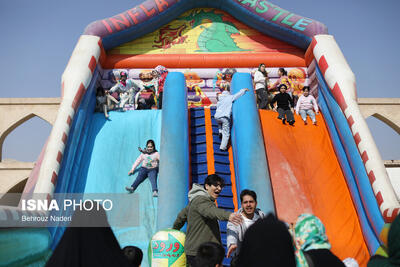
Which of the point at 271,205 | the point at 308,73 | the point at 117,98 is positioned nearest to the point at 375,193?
the point at 271,205

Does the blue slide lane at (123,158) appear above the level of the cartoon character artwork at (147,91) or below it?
A: below

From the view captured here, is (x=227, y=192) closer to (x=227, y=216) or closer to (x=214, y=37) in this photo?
(x=227, y=216)

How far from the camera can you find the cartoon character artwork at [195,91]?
7.05 m

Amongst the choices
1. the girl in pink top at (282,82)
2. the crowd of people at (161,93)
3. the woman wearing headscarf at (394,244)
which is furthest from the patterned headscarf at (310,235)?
the girl in pink top at (282,82)

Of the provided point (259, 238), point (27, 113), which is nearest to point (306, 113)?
point (259, 238)

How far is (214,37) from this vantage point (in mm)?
7367

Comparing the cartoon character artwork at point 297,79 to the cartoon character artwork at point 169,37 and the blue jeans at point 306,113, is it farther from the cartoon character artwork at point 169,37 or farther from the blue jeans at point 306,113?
the cartoon character artwork at point 169,37

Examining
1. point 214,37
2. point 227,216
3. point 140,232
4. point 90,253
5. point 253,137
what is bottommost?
point 90,253

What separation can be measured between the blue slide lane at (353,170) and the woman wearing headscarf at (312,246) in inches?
110

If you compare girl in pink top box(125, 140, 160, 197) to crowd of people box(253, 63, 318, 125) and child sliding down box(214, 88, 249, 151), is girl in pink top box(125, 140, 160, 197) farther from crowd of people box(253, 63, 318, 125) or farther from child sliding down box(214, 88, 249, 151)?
crowd of people box(253, 63, 318, 125)

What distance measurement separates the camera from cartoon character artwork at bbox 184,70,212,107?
7055mm

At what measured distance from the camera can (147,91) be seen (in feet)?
22.2

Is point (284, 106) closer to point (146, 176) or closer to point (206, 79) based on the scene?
point (206, 79)

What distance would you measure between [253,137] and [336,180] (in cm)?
127
